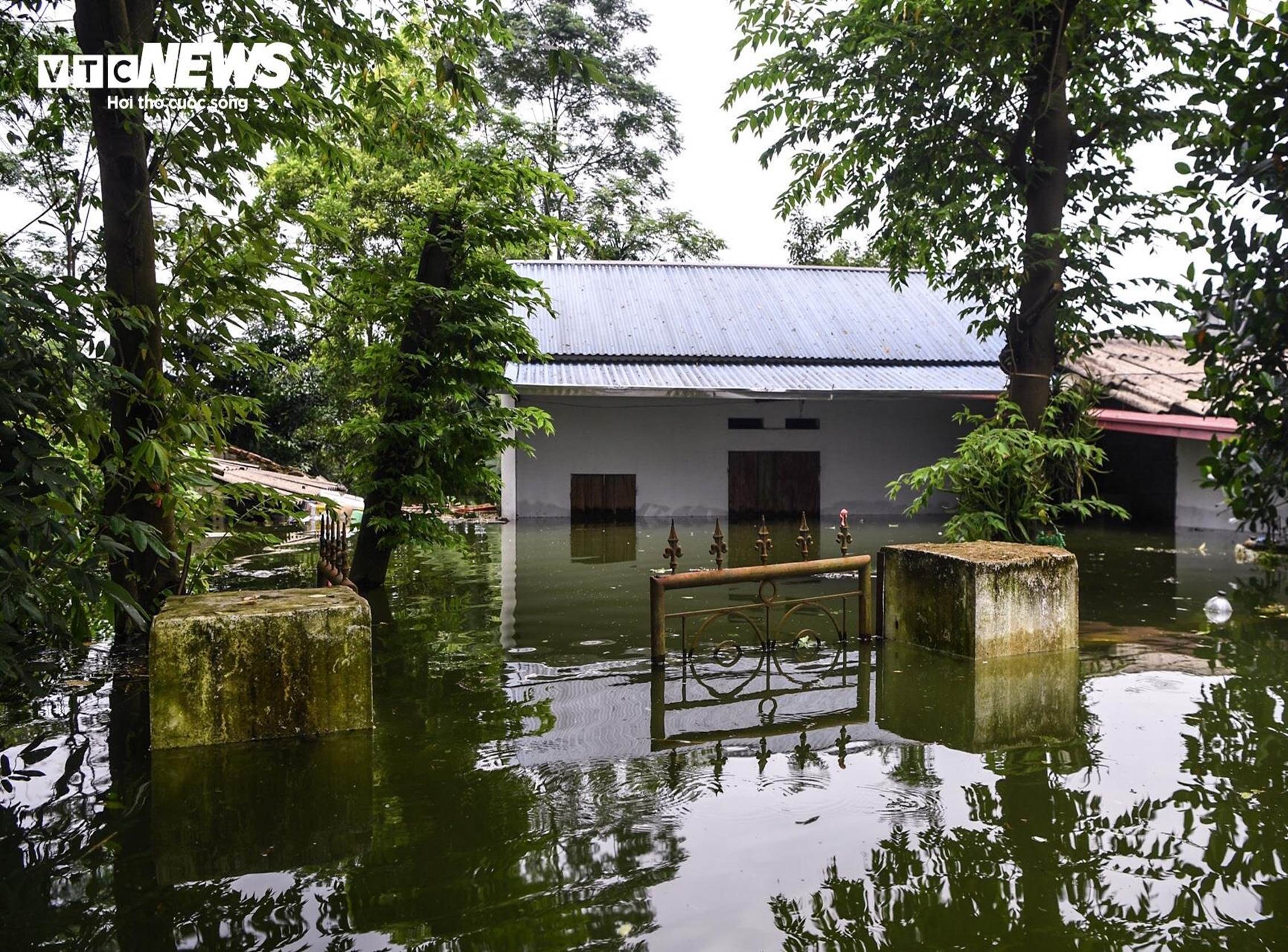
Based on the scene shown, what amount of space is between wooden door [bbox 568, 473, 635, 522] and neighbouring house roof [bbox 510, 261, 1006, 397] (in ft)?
6.51

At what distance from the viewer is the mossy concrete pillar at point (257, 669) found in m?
4.89

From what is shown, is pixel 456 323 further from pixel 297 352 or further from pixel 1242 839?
pixel 297 352

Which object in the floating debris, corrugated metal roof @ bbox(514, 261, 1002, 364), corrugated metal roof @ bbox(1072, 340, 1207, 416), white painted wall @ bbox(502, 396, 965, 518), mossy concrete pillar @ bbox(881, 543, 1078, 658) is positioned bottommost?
the floating debris

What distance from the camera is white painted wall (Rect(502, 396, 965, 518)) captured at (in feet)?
58.9

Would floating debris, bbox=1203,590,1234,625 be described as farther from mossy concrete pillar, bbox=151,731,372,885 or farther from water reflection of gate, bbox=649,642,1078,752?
mossy concrete pillar, bbox=151,731,372,885

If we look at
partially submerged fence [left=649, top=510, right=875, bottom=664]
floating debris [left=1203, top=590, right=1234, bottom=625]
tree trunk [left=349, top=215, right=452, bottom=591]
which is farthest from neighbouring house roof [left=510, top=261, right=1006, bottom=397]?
partially submerged fence [left=649, top=510, right=875, bottom=664]

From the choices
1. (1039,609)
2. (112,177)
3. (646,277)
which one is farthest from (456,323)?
(646,277)

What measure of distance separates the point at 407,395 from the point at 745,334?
36.7ft

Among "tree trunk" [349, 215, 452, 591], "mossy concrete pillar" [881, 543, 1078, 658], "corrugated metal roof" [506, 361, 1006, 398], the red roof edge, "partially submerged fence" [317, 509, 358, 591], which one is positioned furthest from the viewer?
"corrugated metal roof" [506, 361, 1006, 398]

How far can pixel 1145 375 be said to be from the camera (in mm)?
16406

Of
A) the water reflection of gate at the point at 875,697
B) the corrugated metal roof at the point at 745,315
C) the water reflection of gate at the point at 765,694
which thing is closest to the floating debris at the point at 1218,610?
the water reflection of gate at the point at 875,697

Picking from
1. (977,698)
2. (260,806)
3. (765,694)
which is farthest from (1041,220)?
(260,806)

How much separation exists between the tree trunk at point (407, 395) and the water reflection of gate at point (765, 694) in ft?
11.6

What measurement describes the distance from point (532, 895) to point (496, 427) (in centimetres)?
612
